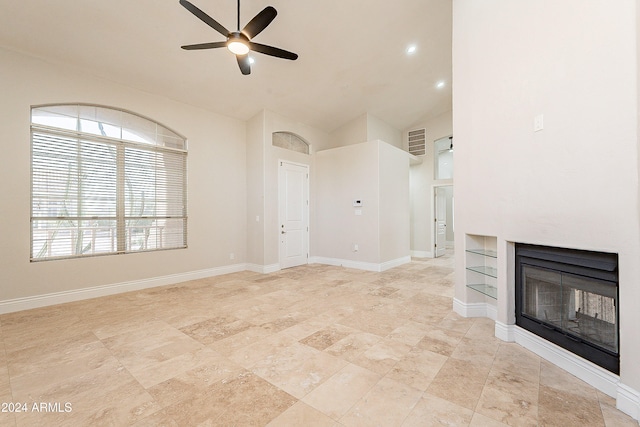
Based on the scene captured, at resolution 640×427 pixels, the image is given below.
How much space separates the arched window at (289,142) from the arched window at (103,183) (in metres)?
1.99

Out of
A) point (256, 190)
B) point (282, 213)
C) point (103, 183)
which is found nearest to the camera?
point (103, 183)

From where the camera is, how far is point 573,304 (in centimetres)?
229

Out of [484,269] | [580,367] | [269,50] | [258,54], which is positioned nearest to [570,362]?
[580,367]

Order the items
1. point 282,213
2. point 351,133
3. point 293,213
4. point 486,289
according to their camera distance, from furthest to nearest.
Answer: point 351,133 < point 293,213 < point 282,213 < point 486,289

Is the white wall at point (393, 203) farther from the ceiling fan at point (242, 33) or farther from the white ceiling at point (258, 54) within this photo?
the ceiling fan at point (242, 33)

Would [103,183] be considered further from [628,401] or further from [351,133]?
[628,401]

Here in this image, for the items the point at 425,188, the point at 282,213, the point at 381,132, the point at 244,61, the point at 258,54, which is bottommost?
the point at 282,213

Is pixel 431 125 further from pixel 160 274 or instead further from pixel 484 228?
pixel 160 274

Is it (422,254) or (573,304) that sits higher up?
(573,304)

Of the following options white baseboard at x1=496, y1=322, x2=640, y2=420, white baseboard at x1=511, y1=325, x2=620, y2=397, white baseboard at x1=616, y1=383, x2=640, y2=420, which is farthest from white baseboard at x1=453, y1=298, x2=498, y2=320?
white baseboard at x1=616, y1=383, x2=640, y2=420

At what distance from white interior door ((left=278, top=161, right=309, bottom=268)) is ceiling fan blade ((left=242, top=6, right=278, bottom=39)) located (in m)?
3.50

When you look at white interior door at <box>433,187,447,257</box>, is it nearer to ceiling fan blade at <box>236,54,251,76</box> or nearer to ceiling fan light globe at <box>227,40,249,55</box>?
ceiling fan blade at <box>236,54,251,76</box>

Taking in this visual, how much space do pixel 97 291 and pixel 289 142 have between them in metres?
4.77

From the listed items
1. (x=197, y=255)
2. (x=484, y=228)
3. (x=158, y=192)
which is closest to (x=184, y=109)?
(x=158, y=192)
